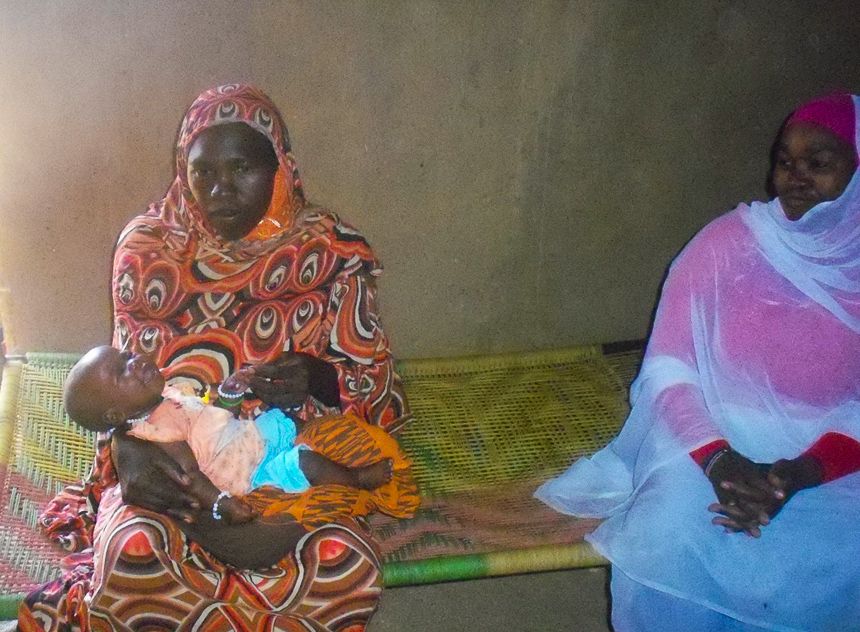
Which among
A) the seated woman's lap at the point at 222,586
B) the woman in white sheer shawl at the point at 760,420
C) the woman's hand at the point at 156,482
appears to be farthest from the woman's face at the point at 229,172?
the woman in white sheer shawl at the point at 760,420

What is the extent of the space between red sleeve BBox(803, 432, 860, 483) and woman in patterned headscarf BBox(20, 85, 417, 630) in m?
1.07

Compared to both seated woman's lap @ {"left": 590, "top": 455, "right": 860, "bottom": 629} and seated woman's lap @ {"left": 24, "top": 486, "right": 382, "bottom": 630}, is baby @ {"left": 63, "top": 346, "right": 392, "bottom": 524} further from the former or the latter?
seated woman's lap @ {"left": 590, "top": 455, "right": 860, "bottom": 629}

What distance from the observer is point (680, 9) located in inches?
129

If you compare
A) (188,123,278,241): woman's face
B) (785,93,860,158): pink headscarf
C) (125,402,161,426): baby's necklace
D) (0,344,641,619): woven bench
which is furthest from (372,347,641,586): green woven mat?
(785,93,860,158): pink headscarf

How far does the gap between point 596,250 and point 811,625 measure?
1.83 meters

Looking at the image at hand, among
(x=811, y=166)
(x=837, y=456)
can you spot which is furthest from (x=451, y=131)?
(x=837, y=456)

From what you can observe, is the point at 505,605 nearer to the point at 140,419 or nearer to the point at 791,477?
the point at 791,477

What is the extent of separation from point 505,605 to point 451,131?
169cm

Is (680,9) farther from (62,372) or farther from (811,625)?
(62,372)

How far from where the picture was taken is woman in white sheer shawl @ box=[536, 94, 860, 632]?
6.82 feet

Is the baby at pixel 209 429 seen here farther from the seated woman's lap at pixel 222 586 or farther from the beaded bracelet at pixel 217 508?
the seated woman's lap at pixel 222 586

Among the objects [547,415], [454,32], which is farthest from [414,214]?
[547,415]

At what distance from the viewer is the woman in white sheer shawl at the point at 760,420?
208 cm

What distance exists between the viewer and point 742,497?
2090 mm
